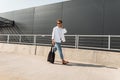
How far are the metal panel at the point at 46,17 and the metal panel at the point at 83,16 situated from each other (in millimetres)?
738

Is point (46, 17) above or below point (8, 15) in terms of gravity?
below

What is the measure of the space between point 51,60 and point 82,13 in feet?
18.1

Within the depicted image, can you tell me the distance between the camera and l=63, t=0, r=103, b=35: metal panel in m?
10.5

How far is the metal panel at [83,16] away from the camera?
34.5 feet

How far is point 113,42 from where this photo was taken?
953cm

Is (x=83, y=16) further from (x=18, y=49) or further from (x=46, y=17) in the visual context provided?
(x=18, y=49)

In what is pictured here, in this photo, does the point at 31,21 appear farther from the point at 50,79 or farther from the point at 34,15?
the point at 50,79

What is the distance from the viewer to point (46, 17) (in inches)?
535

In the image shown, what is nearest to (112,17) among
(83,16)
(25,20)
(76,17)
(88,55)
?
(83,16)

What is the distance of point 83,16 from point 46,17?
3.40m

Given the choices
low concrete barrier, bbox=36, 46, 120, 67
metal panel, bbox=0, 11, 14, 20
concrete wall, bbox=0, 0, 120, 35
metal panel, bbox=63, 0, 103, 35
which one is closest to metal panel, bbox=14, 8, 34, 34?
concrete wall, bbox=0, 0, 120, 35

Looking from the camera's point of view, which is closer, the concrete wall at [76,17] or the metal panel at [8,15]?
the concrete wall at [76,17]

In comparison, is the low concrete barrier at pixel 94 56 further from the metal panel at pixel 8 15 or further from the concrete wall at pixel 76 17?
the metal panel at pixel 8 15

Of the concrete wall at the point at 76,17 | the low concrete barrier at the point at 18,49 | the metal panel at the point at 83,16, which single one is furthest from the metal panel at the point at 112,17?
the low concrete barrier at the point at 18,49
